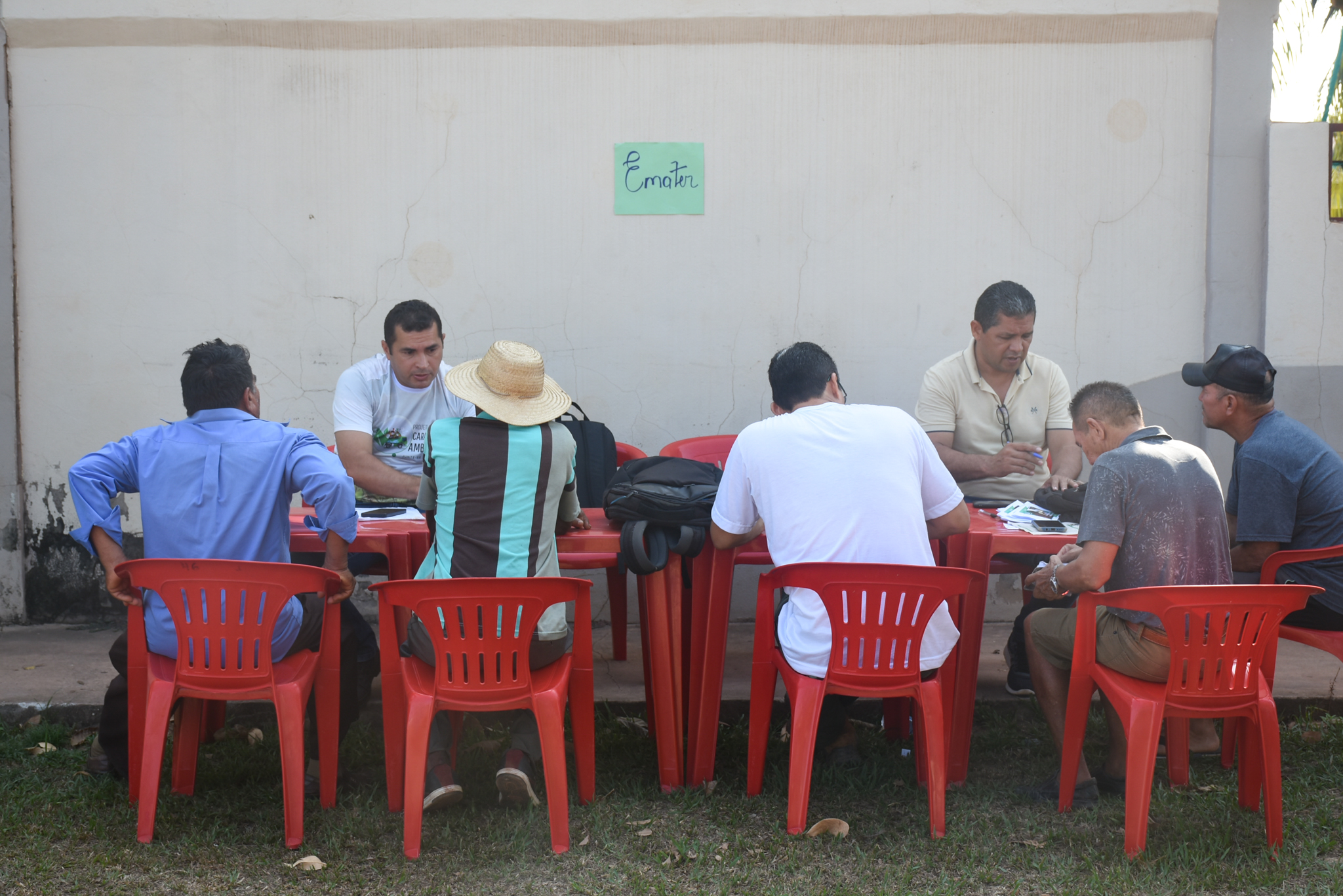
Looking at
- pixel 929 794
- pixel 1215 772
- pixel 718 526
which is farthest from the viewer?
pixel 1215 772

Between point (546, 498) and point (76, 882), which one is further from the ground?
point (546, 498)

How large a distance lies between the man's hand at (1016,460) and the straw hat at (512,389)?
6.55ft

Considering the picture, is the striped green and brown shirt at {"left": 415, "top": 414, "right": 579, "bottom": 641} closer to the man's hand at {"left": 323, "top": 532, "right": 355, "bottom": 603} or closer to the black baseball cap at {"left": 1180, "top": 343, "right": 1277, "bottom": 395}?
the man's hand at {"left": 323, "top": 532, "right": 355, "bottom": 603}

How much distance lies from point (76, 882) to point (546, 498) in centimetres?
165

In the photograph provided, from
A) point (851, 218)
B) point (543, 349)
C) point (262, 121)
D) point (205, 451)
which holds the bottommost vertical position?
point (205, 451)

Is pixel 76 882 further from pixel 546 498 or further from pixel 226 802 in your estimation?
pixel 546 498

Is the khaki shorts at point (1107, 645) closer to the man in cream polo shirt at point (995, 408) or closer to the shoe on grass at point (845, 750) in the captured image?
the shoe on grass at point (845, 750)

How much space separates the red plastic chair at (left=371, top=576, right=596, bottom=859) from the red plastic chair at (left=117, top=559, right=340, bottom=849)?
0.32m

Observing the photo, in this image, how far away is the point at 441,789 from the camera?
307 cm

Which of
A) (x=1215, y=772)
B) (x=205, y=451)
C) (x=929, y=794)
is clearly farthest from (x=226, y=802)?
(x=1215, y=772)

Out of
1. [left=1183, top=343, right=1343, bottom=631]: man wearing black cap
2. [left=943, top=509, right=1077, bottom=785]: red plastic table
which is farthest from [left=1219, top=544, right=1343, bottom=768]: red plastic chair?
[left=943, top=509, right=1077, bottom=785]: red plastic table

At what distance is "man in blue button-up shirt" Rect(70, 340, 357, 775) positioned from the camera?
3064 millimetres

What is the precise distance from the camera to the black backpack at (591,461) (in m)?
4.27

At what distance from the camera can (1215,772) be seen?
136 inches
